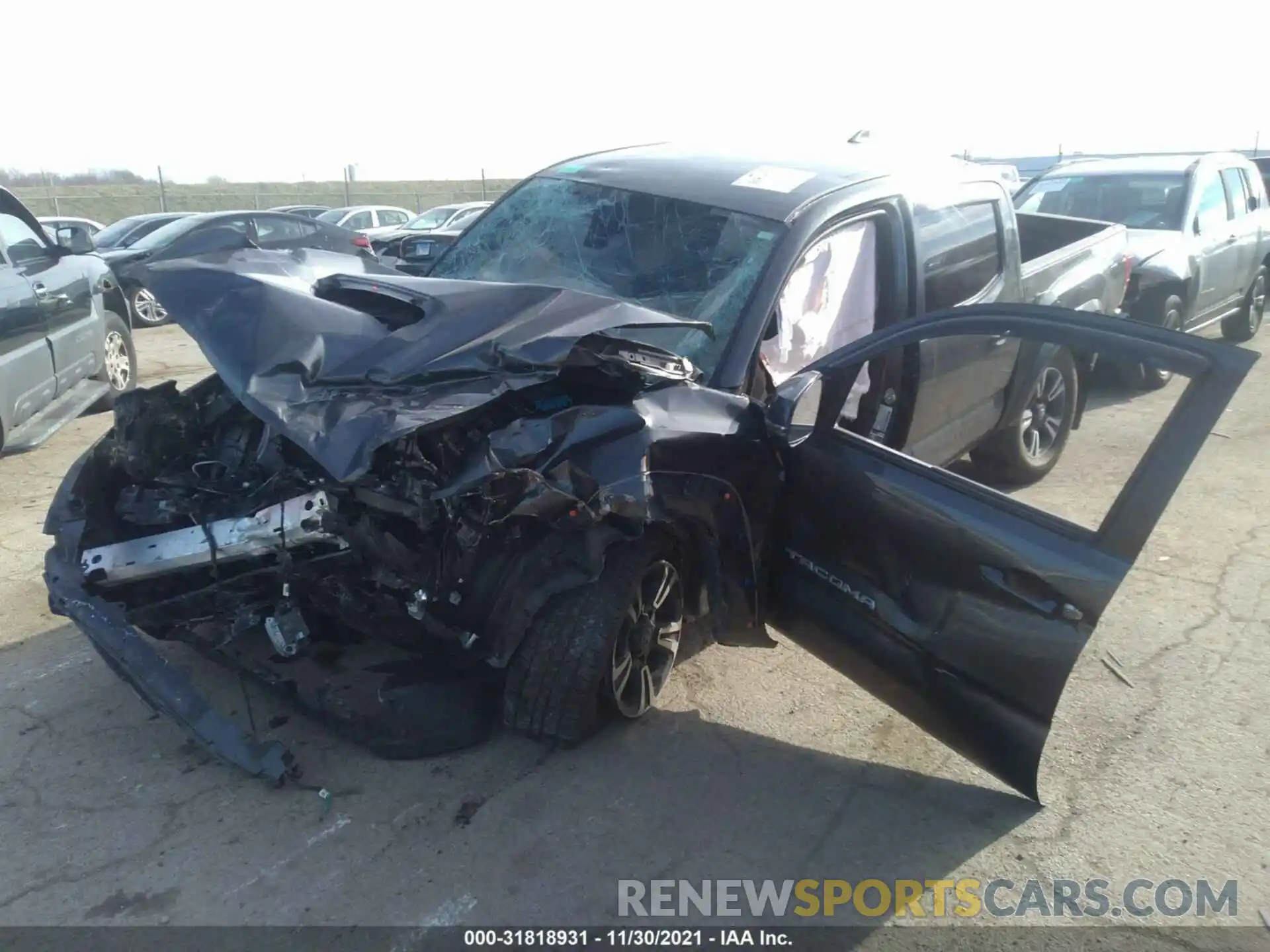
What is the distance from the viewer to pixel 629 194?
4.30 metres

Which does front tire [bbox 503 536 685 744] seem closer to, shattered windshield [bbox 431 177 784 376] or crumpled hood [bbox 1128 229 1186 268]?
shattered windshield [bbox 431 177 784 376]

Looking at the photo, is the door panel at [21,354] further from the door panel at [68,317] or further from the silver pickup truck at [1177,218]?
the silver pickup truck at [1177,218]

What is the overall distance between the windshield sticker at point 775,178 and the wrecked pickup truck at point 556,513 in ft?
0.77

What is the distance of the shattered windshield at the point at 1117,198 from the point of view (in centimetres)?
925

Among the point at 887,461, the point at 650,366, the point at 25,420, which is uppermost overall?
the point at 650,366

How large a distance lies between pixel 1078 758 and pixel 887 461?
1310mm

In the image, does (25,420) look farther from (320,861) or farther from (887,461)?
(887,461)

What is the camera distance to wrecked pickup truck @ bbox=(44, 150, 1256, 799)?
2.81 m

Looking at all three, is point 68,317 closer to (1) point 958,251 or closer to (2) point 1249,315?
(1) point 958,251

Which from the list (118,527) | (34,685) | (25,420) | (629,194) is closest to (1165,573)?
(629,194)

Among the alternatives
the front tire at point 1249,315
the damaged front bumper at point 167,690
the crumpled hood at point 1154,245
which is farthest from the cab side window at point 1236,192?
the damaged front bumper at point 167,690

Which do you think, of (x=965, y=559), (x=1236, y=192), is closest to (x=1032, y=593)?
(x=965, y=559)

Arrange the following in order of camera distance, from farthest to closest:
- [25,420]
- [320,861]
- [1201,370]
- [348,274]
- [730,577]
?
[25,420] < [348,274] < [730,577] < [320,861] < [1201,370]

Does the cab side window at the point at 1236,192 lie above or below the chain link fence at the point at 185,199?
above
